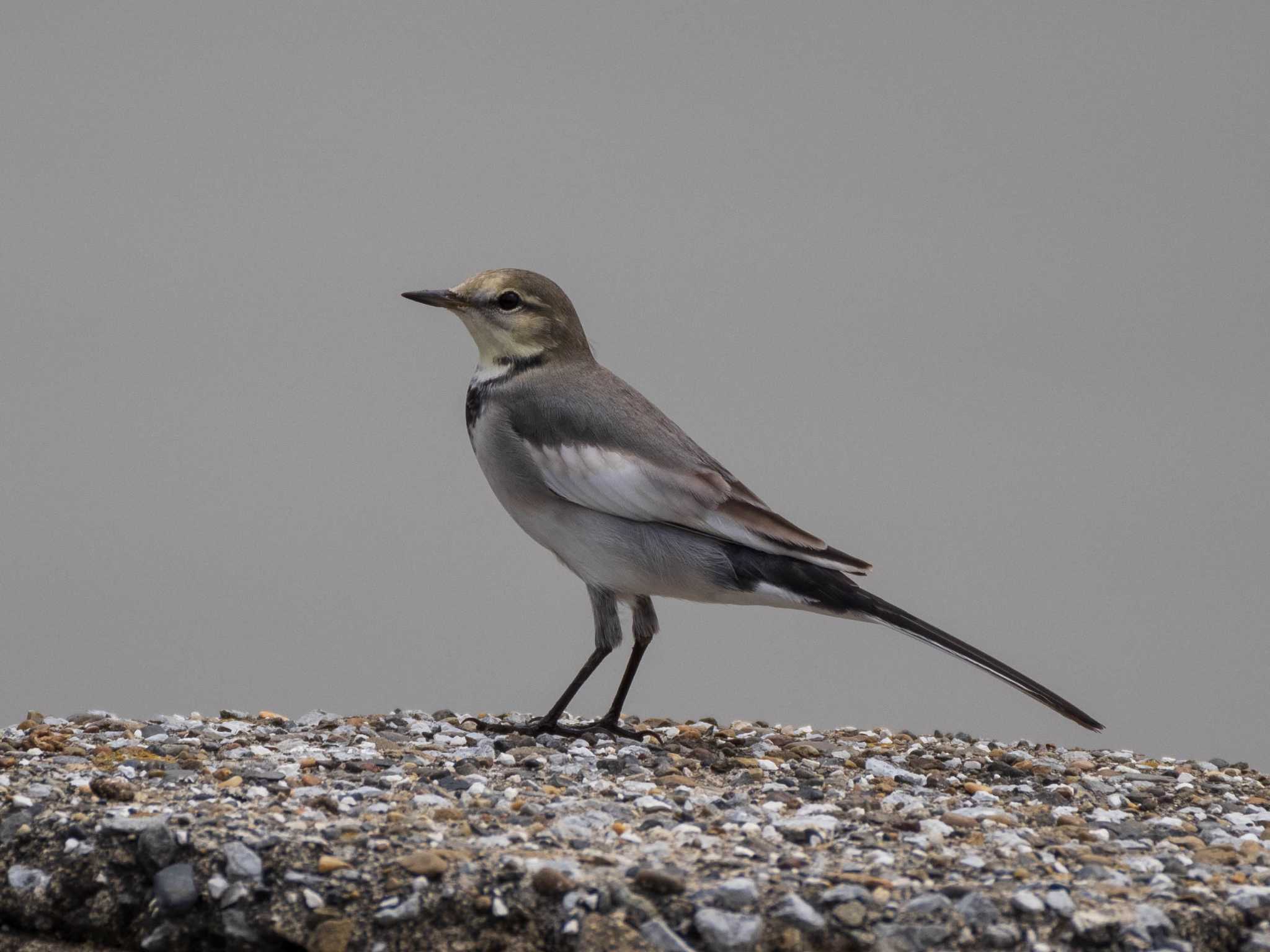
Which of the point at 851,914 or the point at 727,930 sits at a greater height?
the point at 851,914

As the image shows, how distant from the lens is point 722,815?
460cm

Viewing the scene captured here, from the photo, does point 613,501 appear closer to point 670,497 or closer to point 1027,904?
point 670,497

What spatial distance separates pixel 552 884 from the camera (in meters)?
3.90

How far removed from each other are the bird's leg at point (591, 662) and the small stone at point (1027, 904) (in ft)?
6.99

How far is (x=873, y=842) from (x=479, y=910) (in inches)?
45.0

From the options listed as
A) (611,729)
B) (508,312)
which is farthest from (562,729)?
(508,312)

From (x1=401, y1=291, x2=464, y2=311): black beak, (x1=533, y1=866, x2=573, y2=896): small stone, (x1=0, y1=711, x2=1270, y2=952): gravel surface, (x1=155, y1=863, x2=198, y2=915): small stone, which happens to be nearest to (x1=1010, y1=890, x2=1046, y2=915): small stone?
(x1=0, y1=711, x2=1270, y2=952): gravel surface

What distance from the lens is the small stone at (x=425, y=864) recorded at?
397 cm

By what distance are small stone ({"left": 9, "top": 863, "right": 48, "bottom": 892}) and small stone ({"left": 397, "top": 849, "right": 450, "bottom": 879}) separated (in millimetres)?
1010

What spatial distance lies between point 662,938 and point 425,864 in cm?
64

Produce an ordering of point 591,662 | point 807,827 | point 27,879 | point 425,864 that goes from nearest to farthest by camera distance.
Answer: point 425,864, point 27,879, point 807,827, point 591,662

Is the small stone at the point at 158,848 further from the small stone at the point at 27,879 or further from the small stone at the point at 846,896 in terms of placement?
the small stone at the point at 846,896

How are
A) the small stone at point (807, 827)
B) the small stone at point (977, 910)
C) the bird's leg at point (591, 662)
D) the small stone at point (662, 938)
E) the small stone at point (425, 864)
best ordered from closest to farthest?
the small stone at point (662, 938), the small stone at point (977, 910), the small stone at point (425, 864), the small stone at point (807, 827), the bird's leg at point (591, 662)

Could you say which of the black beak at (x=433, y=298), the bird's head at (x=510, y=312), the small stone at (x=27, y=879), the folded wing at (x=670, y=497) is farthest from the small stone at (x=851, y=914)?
the black beak at (x=433, y=298)
